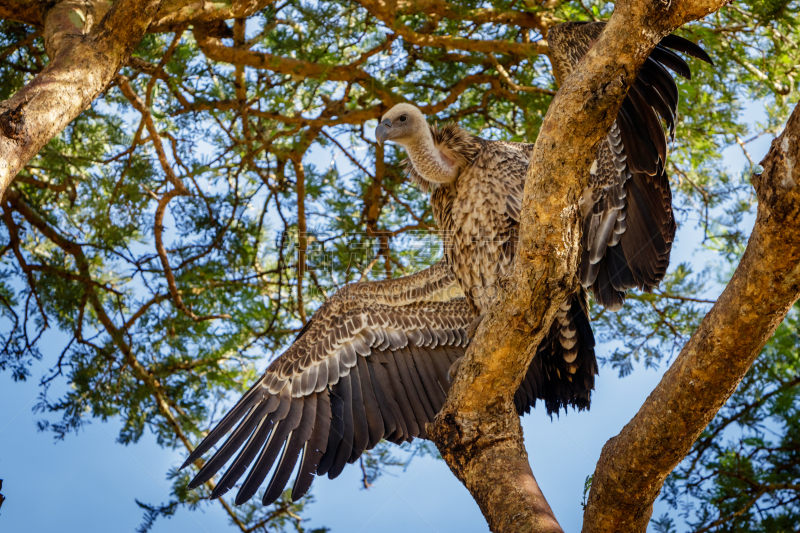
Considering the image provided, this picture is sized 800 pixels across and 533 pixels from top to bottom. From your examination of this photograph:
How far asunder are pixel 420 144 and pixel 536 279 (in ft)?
5.62

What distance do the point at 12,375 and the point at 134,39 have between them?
2.89 metres

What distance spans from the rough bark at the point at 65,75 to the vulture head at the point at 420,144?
141cm

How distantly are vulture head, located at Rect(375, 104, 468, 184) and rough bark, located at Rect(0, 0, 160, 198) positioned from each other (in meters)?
1.41

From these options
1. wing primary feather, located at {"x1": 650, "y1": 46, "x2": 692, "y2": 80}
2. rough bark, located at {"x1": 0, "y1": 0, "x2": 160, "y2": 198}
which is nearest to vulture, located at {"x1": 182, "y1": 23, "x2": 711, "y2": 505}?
wing primary feather, located at {"x1": 650, "y1": 46, "x2": 692, "y2": 80}

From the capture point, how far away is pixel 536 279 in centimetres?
217

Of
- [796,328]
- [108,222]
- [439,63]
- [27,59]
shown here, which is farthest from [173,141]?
[796,328]

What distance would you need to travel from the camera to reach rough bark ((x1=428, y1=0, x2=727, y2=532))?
6.20 ft

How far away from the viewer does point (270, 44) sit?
4.01 m

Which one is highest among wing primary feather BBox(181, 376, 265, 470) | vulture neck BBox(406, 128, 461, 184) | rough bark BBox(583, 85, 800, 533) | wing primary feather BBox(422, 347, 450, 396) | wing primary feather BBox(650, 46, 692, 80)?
vulture neck BBox(406, 128, 461, 184)

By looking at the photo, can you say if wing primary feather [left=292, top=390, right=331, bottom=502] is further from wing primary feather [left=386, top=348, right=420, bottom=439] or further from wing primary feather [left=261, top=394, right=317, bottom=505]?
wing primary feather [left=386, top=348, right=420, bottom=439]

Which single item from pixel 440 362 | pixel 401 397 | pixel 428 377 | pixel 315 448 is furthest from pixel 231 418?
pixel 440 362

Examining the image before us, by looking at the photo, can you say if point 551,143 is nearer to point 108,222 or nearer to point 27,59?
point 108,222

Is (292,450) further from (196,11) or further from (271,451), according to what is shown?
(196,11)

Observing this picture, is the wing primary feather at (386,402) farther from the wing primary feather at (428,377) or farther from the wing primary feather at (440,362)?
the wing primary feather at (440,362)
